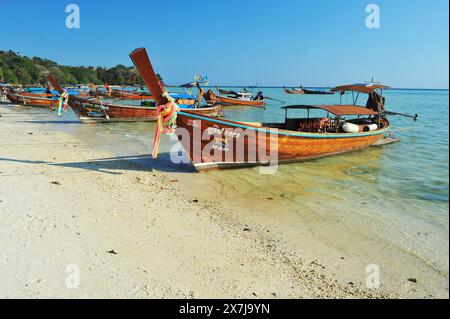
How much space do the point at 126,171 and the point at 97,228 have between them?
14.1ft

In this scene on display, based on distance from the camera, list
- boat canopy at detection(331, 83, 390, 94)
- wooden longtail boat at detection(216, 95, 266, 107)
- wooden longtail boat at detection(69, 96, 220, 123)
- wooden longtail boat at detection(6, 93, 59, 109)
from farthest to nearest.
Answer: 1. wooden longtail boat at detection(216, 95, 266, 107)
2. wooden longtail boat at detection(6, 93, 59, 109)
3. wooden longtail boat at detection(69, 96, 220, 123)
4. boat canopy at detection(331, 83, 390, 94)

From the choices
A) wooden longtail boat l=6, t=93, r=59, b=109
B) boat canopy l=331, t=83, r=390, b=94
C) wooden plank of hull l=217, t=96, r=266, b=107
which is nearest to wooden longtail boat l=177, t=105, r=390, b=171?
boat canopy l=331, t=83, r=390, b=94

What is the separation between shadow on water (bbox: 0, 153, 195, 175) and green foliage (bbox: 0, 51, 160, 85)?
207 feet

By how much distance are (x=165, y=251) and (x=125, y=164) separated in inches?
246

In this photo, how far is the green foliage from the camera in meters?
66.1

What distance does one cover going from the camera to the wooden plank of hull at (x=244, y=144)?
31.6 ft

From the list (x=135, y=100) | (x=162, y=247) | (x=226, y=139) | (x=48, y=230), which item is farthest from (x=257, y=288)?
(x=135, y=100)

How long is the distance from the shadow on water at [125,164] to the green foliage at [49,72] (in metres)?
63.1

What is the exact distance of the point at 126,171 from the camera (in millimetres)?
9789

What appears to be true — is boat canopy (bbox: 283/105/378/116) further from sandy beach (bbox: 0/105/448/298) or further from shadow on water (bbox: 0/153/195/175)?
sandy beach (bbox: 0/105/448/298)

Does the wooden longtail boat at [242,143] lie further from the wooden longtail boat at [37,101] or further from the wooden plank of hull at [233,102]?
the wooden plank of hull at [233,102]

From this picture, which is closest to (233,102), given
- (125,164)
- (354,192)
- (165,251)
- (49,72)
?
(125,164)

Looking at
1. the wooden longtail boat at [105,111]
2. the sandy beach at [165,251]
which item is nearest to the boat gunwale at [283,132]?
the sandy beach at [165,251]
